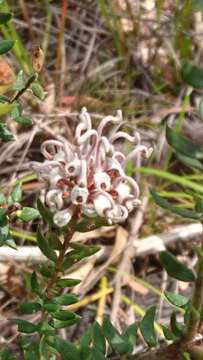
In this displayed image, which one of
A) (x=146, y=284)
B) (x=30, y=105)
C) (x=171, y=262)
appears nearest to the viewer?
(x=171, y=262)

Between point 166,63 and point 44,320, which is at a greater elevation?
point 44,320

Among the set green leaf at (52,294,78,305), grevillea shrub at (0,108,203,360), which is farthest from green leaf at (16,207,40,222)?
green leaf at (52,294,78,305)

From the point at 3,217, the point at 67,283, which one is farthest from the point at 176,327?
the point at 3,217

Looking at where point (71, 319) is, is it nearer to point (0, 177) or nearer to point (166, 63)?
point (0, 177)

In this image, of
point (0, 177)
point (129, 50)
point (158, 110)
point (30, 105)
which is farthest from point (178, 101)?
point (0, 177)

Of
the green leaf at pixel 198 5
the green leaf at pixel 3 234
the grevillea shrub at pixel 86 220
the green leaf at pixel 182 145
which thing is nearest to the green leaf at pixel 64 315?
the grevillea shrub at pixel 86 220

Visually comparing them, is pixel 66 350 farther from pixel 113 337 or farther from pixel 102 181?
pixel 102 181

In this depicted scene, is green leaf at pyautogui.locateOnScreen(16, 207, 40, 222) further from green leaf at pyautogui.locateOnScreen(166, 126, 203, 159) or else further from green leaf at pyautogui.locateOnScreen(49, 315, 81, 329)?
green leaf at pyautogui.locateOnScreen(166, 126, 203, 159)
